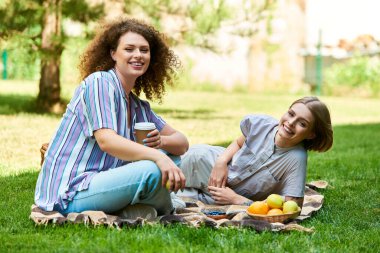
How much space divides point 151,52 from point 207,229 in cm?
116

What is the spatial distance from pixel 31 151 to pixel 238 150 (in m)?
3.08

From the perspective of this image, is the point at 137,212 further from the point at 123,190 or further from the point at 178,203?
the point at 178,203

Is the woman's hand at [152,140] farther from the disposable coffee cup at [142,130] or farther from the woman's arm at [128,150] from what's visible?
the woman's arm at [128,150]

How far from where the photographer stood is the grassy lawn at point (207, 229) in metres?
3.63

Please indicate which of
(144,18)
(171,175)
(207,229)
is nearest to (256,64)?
(144,18)

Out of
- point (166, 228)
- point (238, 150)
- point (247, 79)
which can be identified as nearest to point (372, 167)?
point (238, 150)

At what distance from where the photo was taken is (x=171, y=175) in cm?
381

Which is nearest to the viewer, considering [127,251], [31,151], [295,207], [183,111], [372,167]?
[127,251]

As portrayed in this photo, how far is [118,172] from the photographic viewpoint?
3.96 meters

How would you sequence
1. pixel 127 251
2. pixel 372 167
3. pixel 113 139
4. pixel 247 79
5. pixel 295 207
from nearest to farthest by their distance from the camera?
pixel 127 251 → pixel 113 139 → pixel 295 207 → pixel 372 167 → pixel 247 79

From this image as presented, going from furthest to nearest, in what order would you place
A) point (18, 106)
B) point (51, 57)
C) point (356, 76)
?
point (356, 76) → point (18, 106) → point (51, 57)

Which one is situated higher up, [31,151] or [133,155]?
[133,155]

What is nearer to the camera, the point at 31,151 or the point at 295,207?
the point at 295,207

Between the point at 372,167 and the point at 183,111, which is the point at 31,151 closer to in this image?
the point at 372,167
